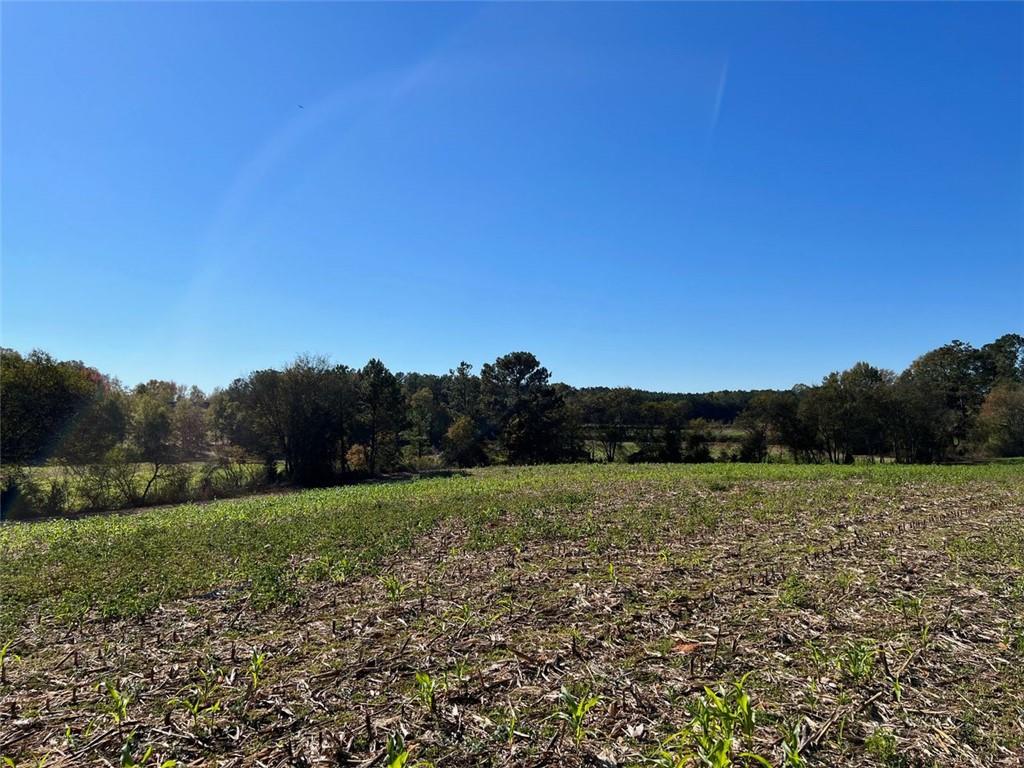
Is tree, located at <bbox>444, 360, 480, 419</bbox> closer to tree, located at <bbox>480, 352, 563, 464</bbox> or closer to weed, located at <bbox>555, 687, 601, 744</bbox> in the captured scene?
tree, located at <bbox>480, 352, 563, 464</bbox>

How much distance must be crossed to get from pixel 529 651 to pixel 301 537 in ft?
23.7

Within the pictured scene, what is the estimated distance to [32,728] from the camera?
358 cm

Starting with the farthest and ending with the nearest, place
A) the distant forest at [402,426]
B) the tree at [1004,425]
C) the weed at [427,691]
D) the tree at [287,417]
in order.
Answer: the tree at [1004,425], the tree at [287,417], the distant forest at [402,426], the weed at [427,691]

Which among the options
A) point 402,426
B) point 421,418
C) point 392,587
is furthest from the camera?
point 421,418

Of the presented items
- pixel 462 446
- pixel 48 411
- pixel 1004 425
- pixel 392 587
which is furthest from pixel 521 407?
pixel 392 587

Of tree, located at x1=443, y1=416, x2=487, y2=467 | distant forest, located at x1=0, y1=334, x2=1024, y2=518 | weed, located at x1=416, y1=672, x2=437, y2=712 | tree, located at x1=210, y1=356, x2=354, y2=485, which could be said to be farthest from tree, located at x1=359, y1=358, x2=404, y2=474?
weed, located at x1=416, y1=672, x2=437, y2=712

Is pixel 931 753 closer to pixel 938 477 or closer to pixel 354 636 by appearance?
pixel 354 636

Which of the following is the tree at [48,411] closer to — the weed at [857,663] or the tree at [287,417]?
the tree at [287,417]

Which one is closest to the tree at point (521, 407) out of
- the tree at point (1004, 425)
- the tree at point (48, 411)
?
the tree at point (48, 411)

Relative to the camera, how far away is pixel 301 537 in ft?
33.8

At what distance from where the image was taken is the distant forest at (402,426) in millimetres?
26891

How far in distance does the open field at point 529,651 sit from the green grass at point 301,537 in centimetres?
9

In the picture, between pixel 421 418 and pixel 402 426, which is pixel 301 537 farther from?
pixel 421 418

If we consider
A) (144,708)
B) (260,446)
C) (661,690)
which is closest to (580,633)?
(661,690)
